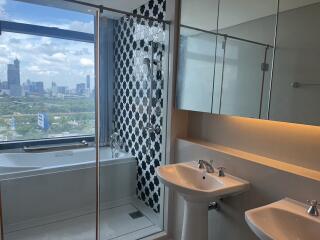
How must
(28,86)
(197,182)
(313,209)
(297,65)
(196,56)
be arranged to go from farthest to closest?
(28,86), (196,56), (197,182), (297,65), (313,209)

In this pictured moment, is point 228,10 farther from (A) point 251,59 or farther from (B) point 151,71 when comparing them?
(B) point 151,71

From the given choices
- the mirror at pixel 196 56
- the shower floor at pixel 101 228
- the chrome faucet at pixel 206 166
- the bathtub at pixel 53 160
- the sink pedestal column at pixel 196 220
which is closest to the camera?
the sink pedestal column at pixel 196 220

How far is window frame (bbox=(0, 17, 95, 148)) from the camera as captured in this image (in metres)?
2.68

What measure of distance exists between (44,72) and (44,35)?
458 mm

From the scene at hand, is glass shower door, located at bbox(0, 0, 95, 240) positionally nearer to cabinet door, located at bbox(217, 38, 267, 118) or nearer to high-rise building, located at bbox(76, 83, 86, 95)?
high-rise building, located at bbox(76, 83, 86, 95)

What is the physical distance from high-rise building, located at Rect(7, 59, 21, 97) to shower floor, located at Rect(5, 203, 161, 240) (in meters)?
1.44

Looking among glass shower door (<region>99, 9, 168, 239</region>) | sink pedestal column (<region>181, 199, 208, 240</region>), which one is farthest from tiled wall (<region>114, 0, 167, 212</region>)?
sink pedestal column (<region>181, 199, 208, 240</region>)

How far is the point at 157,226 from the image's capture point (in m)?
2.66

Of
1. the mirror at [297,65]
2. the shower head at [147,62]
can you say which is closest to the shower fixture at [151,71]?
the shower head at [147,62]

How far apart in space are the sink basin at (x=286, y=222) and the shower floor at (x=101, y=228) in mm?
1514

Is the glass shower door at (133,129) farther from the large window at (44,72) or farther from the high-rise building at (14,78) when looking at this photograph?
the high-rise building at (14,78)

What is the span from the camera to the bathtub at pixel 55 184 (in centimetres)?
241

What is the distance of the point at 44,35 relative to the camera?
300 cm

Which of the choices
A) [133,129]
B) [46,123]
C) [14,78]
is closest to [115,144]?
[133,129]
